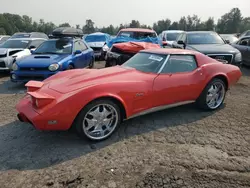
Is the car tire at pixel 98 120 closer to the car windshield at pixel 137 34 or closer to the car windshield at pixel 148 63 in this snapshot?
the car windshield at pixel 148 63

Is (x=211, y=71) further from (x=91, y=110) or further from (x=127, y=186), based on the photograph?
(x=127, y=186)

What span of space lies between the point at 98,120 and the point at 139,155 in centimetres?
79

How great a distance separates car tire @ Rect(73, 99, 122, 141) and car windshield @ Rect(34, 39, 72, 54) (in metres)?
4.23

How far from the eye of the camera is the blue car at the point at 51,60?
19.0 ft

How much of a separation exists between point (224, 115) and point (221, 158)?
62.2 inches

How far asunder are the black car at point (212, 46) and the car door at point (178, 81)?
9.88 feet

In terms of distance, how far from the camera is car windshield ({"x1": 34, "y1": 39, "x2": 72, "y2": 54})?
679cm

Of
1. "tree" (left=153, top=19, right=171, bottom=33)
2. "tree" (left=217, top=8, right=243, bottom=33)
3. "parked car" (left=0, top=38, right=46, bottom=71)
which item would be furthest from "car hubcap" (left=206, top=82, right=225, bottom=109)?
"tree" (left=153, top=19, right=171, bottom=33)

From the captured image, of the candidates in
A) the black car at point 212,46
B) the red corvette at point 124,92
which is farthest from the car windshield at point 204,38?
the red corvette at point 124,92

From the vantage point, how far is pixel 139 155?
9.15 feet

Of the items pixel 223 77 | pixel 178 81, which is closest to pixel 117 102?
pixel 178 81

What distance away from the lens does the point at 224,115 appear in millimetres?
4086

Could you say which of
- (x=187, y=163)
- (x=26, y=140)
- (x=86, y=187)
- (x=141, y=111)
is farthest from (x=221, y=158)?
(x=26, y=140)

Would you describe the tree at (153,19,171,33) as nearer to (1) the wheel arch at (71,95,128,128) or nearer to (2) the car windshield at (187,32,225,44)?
(2) the car windshield at (187,32,225,44)
